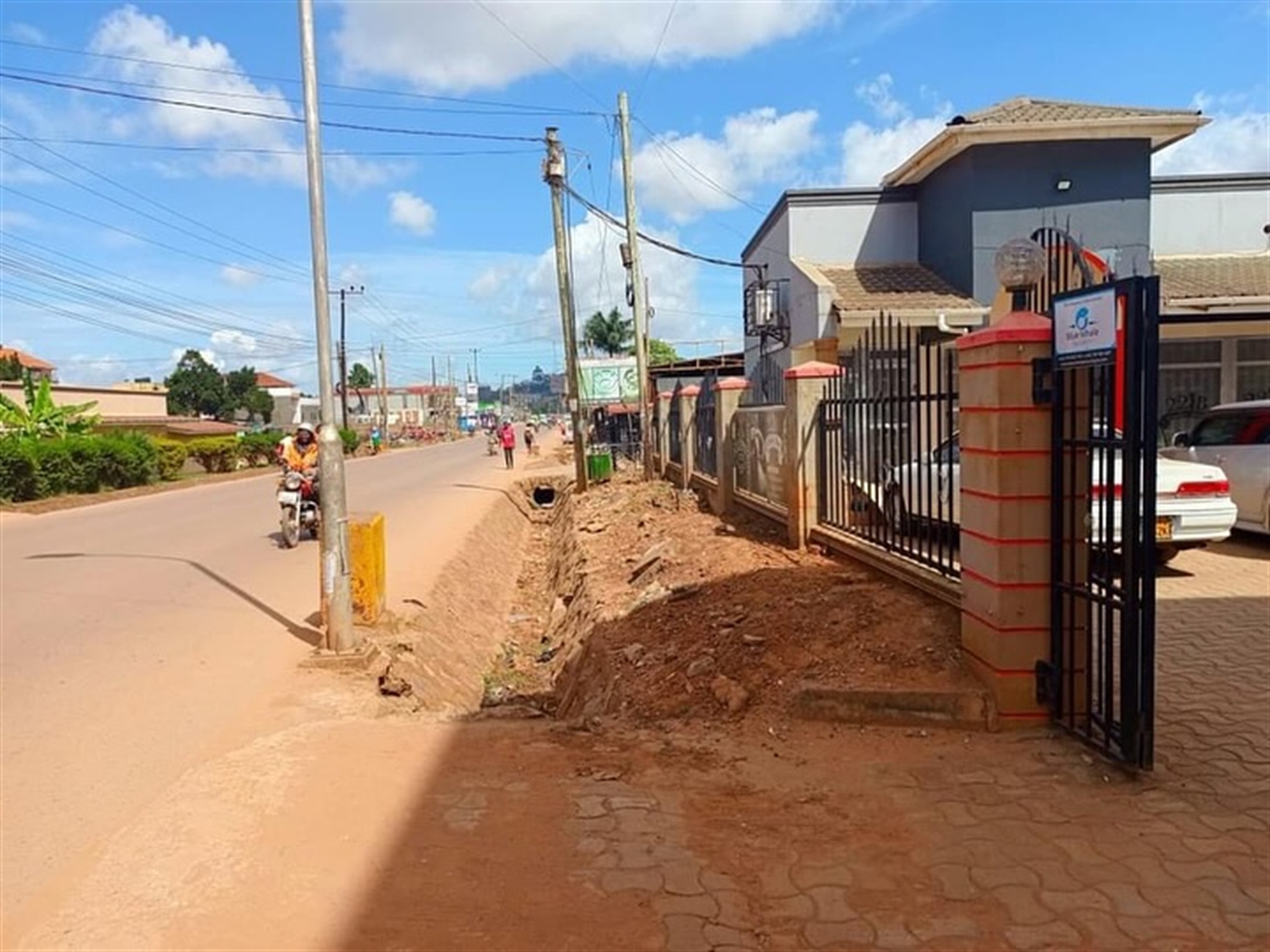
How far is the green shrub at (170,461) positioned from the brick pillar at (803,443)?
24687 millimetres

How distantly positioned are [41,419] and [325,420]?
24.1m

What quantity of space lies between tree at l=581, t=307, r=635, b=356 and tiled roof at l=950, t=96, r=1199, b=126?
4105 centimetres

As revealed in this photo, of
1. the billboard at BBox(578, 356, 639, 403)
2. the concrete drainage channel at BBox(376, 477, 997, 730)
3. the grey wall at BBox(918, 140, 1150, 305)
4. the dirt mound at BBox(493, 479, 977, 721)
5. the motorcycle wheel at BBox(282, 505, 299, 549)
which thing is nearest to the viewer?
the concrete drainage channel at BBox(376, 477, 997, 730)

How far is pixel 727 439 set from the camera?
11992mm

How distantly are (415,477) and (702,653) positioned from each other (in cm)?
2497

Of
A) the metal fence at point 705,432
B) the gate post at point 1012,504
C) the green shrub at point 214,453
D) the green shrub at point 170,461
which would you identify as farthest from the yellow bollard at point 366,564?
the green shrub at point 214,453

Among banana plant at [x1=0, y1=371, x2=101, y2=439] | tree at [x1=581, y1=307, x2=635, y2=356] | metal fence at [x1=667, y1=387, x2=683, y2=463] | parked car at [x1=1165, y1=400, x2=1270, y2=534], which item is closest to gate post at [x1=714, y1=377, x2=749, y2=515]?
metal fence at [x1=667, y1=387, x2=683, y2=463]

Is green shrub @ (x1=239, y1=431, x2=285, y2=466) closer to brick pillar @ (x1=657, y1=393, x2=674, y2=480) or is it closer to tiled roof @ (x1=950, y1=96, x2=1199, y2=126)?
brick pillar @ (x1=657, y1=393, x2=674, y2=480)

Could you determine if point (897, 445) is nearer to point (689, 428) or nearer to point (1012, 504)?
point (1012, 504)

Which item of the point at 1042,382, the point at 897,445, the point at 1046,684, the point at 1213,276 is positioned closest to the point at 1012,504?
the point at 1042,382

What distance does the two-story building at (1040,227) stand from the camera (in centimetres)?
1525

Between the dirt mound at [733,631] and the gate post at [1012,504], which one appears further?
the dirt mound at [733,631]

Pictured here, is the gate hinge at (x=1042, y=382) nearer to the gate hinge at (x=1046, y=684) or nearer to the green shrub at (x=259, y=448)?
the gate hinge at (x=1046, y=684)

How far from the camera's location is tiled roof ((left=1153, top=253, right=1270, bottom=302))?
14.9 meters
